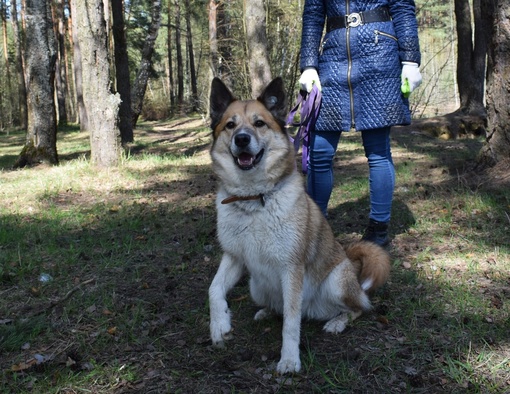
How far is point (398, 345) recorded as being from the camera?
274 cm

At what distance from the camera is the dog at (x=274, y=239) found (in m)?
2.65

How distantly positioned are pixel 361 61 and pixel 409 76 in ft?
1.28

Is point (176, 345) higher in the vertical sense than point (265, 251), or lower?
lower

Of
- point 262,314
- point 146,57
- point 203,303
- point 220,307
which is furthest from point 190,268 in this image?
point 146,57

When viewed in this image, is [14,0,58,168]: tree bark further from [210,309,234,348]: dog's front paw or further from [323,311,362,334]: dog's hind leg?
[323,311,362,334]: dog's hind leg

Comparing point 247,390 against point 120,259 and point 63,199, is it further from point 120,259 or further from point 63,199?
point 63,199

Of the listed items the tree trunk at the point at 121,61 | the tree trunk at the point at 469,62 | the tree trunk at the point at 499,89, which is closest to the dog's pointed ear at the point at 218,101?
the tree trunk at the point at 499,89

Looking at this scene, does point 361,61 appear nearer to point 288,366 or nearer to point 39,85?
point 288,366

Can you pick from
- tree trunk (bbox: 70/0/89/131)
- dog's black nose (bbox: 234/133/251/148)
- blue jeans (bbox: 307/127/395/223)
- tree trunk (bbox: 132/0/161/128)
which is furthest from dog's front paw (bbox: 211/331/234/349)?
tree trunk (bbox: 70/0/89/131)

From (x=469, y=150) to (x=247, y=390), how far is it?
7591 millimetres

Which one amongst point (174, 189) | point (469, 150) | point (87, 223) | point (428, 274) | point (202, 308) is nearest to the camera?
point (202, 308)

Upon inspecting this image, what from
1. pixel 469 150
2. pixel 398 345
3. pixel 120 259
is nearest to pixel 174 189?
pixel 120 259

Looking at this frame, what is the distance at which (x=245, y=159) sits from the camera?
2850 millimetres

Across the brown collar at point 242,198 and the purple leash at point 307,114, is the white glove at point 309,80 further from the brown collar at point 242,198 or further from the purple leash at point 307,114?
the brown collar at point 242,198
